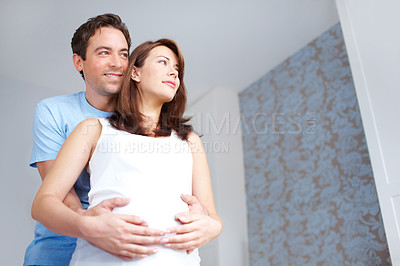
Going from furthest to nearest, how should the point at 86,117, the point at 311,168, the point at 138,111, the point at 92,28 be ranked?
the point at 311,168
the point at 92,28
the point at 86,117
the point at 138,111

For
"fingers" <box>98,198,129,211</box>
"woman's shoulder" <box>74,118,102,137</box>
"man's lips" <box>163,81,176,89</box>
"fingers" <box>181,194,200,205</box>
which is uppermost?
"man's lips" <box>163,81,176,89</box>

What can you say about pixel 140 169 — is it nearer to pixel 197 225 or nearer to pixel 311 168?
pixel 197 225

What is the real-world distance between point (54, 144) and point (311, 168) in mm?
2148

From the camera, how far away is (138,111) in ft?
3.76

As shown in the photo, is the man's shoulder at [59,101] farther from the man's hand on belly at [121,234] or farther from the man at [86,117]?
the man's hand on belly at [121,234]

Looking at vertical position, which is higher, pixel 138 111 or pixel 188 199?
pixel 138 111

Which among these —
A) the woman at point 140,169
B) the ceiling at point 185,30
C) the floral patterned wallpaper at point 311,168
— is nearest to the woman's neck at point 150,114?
the woman at point 140,169

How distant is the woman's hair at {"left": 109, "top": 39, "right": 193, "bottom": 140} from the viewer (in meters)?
1.08

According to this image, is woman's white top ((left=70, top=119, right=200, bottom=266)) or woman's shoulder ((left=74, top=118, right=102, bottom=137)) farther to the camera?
woman's shoulder ((left=74, top=118, right=102, bottom=137))

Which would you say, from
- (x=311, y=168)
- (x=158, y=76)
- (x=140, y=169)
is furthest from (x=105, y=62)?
(x=311, y=168)

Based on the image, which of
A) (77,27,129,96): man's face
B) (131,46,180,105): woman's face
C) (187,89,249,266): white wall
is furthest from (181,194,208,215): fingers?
(187,89,249,266): white wall

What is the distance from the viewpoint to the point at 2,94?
3.25 meters

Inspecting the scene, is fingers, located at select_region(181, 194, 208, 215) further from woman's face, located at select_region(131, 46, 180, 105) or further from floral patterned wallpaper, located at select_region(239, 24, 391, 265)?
floral patterned wallpaper, located at select_region(239, 24, 391, 265)

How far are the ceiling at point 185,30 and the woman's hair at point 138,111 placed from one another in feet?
4.99
